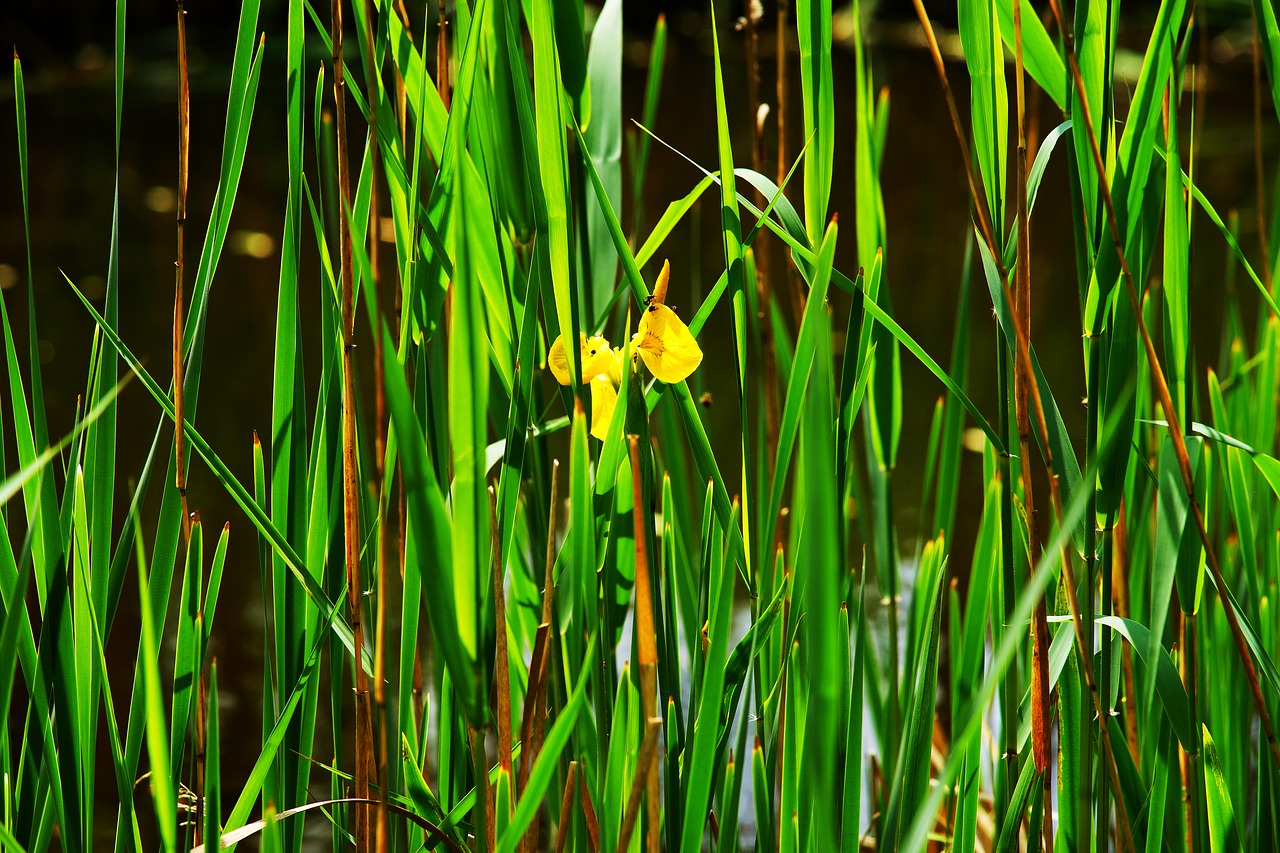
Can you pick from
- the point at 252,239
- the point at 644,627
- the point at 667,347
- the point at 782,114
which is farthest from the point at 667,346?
the point at 252,239

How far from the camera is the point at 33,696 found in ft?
1.52

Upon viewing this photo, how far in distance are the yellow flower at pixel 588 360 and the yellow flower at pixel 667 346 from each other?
0.02m

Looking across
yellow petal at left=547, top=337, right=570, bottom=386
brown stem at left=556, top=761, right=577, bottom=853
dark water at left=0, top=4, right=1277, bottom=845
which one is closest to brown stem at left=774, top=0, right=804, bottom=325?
dark water at left=0, top=4, right=1277, bottom=845

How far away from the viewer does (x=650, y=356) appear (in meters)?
0.45

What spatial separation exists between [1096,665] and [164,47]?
5811 millimetres

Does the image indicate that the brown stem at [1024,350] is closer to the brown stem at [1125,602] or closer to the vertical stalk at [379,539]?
the brown stem at [1125,602]

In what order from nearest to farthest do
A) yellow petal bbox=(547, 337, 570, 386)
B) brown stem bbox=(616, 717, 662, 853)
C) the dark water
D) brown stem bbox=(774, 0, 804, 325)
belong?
brown stem bbox=(616, 717, 662, 853)
yellow petal bbox=(547, 337, 570, 386)
brown stem bbox=(774, 0, 804, 325)
the dark water

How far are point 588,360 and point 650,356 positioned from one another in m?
0.03

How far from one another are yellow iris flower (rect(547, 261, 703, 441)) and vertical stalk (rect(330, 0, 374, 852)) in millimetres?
85

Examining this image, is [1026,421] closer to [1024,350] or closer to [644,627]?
[1024,350]

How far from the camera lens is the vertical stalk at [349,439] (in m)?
0.45

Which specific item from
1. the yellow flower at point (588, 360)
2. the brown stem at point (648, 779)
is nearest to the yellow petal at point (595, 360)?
the yellow flower at point (588, 360)

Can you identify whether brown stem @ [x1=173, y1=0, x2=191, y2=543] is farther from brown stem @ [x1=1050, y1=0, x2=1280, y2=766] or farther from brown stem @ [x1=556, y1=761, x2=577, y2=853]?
brown stem @ [x1=1050, y1=0, x2=1280, y2=766]

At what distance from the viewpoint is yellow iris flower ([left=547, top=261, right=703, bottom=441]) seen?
1.48 feet
